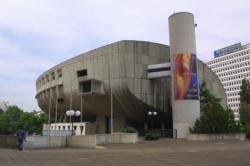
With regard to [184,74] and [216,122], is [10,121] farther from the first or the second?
[216,122]

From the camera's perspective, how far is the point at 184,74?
46.0 metres

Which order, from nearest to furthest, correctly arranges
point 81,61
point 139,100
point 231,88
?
1. point 139,100
2. point 81,61
3. point 231,88

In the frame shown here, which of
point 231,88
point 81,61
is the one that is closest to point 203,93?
point 81,61

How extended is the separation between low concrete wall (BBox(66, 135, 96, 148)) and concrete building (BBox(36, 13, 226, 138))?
61.5ft

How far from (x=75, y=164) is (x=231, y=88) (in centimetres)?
14148

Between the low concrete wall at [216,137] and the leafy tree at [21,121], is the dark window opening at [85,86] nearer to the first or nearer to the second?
the low concrete wall at [216,137]

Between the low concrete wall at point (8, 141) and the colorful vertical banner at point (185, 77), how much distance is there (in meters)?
23.0

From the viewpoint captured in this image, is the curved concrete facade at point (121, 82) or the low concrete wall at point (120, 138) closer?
the low concrete wall at point (120, 138)

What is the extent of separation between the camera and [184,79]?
4581 cm

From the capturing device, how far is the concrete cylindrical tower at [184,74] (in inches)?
1791

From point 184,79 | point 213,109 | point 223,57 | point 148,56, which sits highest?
point 223,57

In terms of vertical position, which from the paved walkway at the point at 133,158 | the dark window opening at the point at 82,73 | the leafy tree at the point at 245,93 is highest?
the dark window opening at the point at 82,73

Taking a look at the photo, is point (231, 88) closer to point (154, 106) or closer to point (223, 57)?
point (223, 57)

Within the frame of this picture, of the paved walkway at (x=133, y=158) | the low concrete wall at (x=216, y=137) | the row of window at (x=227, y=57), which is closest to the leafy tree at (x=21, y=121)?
the low concrete wall at (x=216, y=137)
